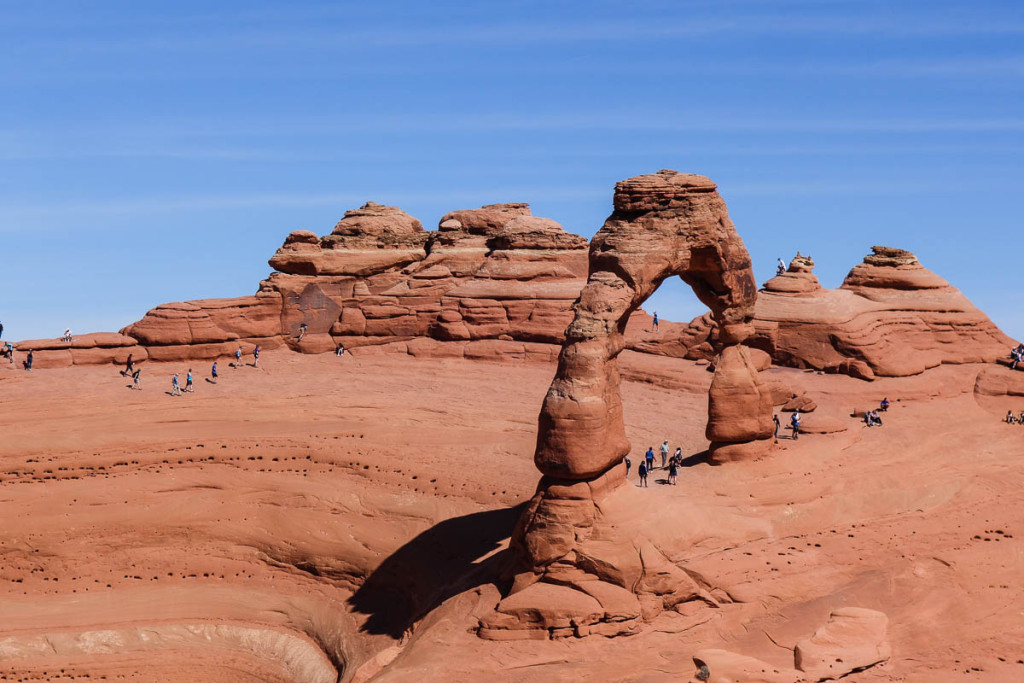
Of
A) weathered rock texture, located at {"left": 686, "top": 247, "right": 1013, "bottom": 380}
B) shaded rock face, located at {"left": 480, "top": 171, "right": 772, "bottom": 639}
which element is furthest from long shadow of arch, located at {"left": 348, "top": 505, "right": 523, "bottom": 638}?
weathered rock texture, located at {"left": 686, "top": 247, "right": 1013, "bottom": 380}

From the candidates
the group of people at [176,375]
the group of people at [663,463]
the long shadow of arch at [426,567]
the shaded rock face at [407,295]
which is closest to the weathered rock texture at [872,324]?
the shaded rock face at [407,295]

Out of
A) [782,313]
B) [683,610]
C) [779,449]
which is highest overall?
[782,313]

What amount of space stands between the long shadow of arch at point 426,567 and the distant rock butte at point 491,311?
1417 cm

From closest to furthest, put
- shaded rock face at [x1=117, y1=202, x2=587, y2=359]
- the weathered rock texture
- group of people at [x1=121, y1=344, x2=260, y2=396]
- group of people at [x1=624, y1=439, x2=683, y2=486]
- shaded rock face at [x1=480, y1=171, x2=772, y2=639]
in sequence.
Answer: shaded rock face at [x1=480, y1=171, x2=772, y2=639]
group of people at [x1=624, y1=439, x2=683, y2=486]
group of people at [x1=121, y1=344, x2=260, y2=396]
the weathered rock texture
shaded rock face at [x1=117, y1=202, x2=587, y2=359]

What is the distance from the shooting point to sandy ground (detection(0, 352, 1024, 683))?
22922 mm

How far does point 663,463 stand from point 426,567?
23.2ft

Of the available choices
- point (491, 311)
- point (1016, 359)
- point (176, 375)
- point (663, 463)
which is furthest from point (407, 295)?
point (1016, 359)

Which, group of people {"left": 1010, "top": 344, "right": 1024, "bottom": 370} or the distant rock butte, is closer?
group of people {"left": 1010, "top": 344, "right": 1024, "bottom": 370}

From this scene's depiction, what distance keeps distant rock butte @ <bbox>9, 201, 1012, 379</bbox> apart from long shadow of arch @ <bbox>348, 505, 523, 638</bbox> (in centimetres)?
1417

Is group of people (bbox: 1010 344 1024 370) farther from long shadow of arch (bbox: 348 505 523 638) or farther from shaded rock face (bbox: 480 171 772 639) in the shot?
long shadow of arch (bbox: 348 505 523 638)

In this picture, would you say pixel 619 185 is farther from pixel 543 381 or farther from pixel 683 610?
pixel 543 381

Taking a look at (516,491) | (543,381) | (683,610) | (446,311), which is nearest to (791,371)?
(543,381)

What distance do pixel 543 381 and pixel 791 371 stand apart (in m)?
9.15

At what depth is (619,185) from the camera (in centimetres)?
2664
